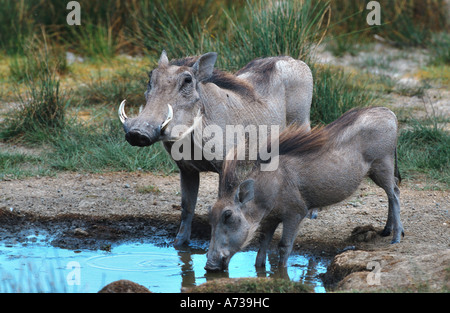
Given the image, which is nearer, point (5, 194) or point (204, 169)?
point (204, 169)

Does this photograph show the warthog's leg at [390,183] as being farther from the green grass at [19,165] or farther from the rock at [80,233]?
the green grass at [19,165]

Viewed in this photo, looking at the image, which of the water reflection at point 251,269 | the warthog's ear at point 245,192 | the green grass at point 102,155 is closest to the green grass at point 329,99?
the green grass at point 102,155


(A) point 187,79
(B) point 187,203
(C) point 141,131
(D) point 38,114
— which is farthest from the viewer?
(D) point 38,114

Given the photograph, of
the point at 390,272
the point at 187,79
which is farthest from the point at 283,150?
the point at 390,272

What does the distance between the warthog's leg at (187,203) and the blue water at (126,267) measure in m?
0.10

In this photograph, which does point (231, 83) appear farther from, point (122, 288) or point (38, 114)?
point (38, 114)

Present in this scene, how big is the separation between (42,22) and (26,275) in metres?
6.90

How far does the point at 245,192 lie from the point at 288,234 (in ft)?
1.50

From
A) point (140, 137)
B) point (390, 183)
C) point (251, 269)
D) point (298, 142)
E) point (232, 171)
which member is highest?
point (140, 137)

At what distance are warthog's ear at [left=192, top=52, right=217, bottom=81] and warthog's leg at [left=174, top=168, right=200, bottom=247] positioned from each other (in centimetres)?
77

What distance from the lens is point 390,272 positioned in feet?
13.9
